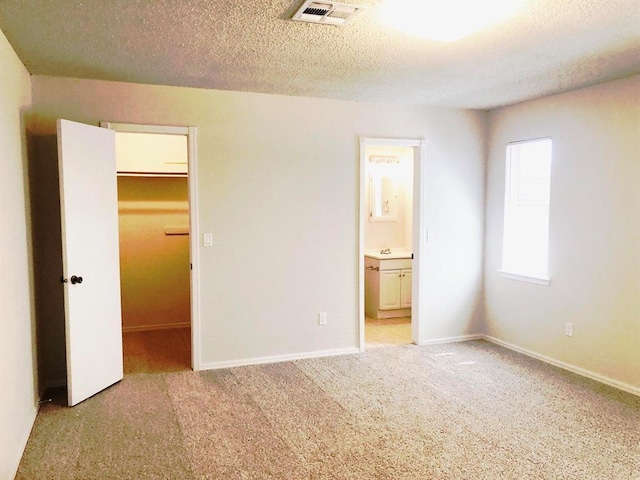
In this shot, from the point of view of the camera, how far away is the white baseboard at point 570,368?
374 centimetres

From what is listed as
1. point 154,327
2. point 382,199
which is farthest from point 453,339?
point 154,327

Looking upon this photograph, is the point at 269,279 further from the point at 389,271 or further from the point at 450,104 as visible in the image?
the point at 450,104

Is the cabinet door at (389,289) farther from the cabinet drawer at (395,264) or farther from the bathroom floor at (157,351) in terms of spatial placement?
the bathroom floor at (157,351)

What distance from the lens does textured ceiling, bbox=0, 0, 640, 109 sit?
2.44 metres

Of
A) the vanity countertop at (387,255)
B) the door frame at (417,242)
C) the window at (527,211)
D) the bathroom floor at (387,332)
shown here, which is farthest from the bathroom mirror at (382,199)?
the window at (527,211)

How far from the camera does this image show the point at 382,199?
6617mm

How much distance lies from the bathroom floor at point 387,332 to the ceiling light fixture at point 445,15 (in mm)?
3269

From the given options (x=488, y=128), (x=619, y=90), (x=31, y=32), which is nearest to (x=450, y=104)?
(x=488, y=128)

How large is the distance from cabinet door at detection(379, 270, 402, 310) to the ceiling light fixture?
3.76m

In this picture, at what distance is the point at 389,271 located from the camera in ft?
19.8

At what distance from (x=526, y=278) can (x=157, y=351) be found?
12.0 ft

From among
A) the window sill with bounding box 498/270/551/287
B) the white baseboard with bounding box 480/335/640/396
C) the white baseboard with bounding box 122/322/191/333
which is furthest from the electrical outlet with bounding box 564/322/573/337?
the white baseboard with bounding box 122/322/191/333

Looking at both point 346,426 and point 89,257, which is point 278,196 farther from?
point 346,426

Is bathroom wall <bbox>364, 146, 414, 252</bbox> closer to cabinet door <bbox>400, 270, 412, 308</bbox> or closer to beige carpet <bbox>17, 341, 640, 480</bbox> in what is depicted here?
cabinet door <bbox>400, 270, 412, 308</bbox>
